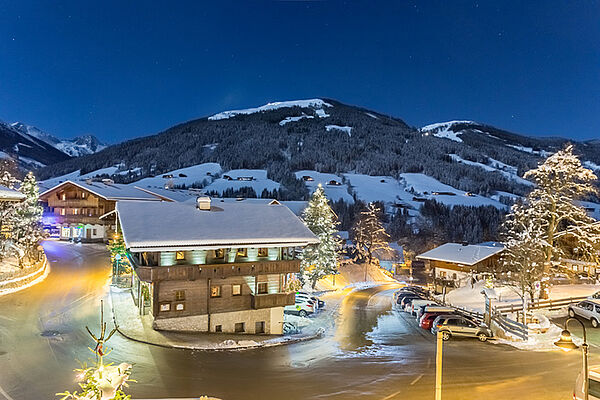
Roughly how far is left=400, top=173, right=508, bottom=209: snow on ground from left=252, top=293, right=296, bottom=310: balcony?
379ft

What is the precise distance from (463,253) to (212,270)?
36.4 metres

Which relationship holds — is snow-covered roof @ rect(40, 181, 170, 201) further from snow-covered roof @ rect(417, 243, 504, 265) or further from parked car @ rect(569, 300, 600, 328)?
parked car @ rect(569, 300, 600, 328)

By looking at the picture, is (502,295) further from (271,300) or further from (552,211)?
(271,300)

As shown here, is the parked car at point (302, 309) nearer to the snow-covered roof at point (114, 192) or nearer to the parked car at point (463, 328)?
the parked car at point (463, 328)

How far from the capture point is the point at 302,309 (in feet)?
106

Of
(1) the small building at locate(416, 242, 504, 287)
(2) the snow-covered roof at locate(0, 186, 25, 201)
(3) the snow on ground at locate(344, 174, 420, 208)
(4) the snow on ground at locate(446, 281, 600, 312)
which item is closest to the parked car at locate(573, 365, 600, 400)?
(4) the snow on ground at locate(446, 281, 600, 312)

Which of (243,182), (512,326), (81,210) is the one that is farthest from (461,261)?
(243,182)

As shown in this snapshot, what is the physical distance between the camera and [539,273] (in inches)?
1146

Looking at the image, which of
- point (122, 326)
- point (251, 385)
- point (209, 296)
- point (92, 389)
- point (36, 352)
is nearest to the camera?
point (92, 389)

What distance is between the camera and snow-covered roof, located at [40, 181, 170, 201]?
5722 cm

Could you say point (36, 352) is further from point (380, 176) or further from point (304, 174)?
point (380, 176)

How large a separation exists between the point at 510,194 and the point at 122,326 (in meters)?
164

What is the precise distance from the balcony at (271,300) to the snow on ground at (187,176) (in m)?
98.8

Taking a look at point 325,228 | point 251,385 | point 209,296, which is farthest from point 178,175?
point 251,385
